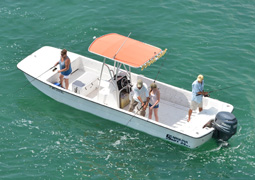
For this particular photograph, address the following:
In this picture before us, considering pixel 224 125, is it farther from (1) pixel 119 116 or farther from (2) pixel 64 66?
(2) pixel 64 66

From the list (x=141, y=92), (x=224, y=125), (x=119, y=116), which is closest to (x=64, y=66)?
(x=119, y=116)

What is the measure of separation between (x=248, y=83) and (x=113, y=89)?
565 centimetres

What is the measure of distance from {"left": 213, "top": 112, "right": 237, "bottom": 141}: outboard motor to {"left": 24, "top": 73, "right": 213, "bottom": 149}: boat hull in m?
0.27

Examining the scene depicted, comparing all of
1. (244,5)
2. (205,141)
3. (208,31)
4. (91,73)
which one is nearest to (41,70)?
(91,73)

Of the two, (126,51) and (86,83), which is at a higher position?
(126,51)

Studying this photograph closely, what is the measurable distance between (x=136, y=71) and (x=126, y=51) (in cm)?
367

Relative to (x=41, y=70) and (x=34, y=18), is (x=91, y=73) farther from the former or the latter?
(x=34, y=18)

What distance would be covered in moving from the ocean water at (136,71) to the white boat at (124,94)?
1.57 ft

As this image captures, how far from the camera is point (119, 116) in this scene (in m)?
14.2

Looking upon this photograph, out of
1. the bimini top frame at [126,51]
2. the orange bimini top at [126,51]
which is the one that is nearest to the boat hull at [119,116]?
the bimini top frame at [126,51]

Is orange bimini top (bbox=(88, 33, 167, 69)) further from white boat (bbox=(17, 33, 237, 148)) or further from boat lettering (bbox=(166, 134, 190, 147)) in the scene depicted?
boat lettering (bbox=(166, 134, 190, 147))

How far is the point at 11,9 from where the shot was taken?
2058 centimetres

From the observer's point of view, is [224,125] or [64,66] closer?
[224,125]

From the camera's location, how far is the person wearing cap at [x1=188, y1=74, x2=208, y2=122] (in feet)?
44.0
